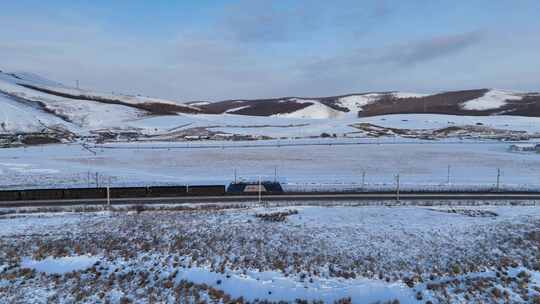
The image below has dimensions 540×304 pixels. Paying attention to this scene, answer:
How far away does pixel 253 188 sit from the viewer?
2834 centimetres

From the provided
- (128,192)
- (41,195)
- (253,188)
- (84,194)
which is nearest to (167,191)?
(128,192)

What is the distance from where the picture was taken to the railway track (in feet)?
81.3

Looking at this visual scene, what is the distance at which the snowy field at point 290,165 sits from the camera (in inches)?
1257

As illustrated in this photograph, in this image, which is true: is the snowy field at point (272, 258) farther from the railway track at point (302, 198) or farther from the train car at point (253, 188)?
the train car at point (253, 188)

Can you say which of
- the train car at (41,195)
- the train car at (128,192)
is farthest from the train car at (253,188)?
the train car at (41,195)

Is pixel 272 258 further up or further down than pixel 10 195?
further down

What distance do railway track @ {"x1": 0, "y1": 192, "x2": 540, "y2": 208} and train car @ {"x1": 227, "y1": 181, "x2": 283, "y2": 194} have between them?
1.04 m

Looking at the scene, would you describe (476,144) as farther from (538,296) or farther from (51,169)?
(51,169)

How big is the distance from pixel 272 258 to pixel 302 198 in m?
11.3

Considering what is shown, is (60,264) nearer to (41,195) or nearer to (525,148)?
(41,195)

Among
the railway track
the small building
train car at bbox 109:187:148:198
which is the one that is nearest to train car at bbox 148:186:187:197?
train car at bbox 109:187:148:198

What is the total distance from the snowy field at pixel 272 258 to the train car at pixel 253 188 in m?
7.48

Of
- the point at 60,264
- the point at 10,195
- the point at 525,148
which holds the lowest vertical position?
the point at 60,264

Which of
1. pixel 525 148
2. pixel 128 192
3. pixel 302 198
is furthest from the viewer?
pixel 525 148
